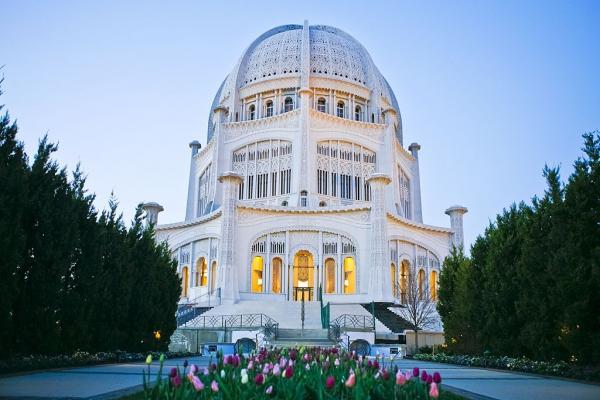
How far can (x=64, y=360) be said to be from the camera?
1419 cm

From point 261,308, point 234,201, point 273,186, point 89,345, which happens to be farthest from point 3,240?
point 273,186

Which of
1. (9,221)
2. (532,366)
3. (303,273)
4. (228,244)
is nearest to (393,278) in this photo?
(303,273)

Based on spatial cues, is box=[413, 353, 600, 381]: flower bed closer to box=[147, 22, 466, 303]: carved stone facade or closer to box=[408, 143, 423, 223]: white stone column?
box=[147, 22, 466, 303]: carved stone facade

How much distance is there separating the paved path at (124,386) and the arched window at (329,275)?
29672 millimetres

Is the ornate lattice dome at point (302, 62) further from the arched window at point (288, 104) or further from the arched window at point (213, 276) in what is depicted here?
the arched window at point (213, 276)

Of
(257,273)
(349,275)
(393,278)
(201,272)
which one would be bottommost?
(393,278)

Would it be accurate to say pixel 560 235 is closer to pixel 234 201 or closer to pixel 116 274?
pixel 116 274

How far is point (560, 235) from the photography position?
13453mm

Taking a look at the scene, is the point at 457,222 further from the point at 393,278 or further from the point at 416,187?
the point at 416,187

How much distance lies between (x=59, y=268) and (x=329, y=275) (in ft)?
102

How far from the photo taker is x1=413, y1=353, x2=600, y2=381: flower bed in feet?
41.6

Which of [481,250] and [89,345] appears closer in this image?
[89,345]

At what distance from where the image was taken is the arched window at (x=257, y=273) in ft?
141

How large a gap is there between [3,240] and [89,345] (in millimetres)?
6222
